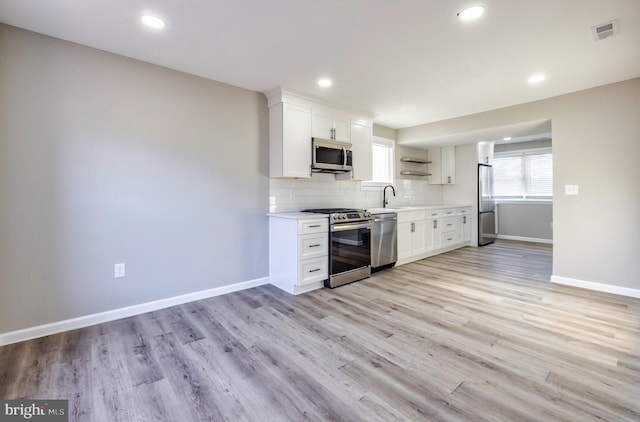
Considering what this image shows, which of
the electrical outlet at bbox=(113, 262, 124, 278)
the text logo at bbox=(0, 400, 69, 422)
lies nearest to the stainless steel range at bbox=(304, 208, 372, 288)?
the electrical outlet at bbox=(113, 262, 124, 278)

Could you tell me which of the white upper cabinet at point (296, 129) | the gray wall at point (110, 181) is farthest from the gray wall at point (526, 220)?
the gray wall at point (110, 181)

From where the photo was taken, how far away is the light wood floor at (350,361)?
4.96 ft

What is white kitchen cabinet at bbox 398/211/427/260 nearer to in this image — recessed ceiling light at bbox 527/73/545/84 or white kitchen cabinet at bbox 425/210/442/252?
white kitchen cabinet at bbox 425/210/442/252

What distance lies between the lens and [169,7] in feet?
6.37

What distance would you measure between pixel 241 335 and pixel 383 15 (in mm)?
2643

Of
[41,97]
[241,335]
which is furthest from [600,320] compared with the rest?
[41,97]

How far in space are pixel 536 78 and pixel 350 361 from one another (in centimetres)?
348

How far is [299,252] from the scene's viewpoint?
10.5 feet

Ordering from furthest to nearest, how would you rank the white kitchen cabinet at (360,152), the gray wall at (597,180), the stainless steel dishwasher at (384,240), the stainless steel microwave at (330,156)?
the white kitchen cabinet at (360,152) → the stainless steel dishwasher at (384,240) → the stainless steel microwave at (330,156) → the gray wall at (597,180)

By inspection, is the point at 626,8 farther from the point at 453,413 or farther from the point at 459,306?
the point at 453,413

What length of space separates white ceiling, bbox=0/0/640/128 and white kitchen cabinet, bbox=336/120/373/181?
84 centimetres

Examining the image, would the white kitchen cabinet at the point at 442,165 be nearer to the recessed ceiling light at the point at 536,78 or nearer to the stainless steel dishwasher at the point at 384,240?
the stainless steel dishwasher at the point at 384,240

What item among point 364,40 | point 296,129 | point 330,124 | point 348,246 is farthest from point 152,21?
point 348,246

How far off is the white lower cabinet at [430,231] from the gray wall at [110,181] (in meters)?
2.48
